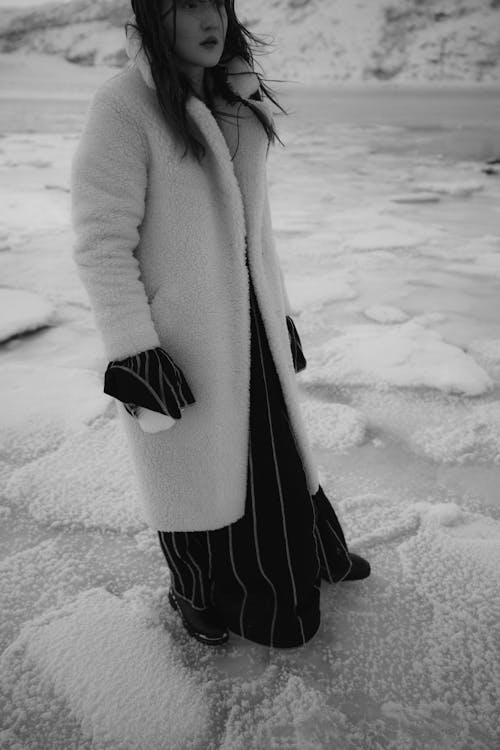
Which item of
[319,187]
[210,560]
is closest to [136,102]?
[210,560]

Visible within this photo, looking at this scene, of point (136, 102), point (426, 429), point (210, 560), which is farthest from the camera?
point (426, 429)

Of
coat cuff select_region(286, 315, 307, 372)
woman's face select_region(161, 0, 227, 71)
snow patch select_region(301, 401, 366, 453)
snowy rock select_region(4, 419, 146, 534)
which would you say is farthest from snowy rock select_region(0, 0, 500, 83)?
woman's face select_region(161, 0, 227, 71)

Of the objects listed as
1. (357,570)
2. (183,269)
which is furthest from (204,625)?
(183,269)

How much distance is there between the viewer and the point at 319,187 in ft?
18.7

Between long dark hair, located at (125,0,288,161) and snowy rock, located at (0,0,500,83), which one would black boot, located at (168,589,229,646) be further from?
snowy rock, located at (0,0,500,83)

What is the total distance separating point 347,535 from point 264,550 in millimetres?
422

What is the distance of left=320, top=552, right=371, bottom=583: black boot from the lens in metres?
1.29

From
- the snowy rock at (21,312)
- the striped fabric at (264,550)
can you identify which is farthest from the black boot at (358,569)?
the snowy rock at (21,312)

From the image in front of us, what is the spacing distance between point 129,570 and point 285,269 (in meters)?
2.34

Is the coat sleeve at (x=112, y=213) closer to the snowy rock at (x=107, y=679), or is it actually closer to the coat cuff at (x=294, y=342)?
the coat cuff at (x=294, y=342)

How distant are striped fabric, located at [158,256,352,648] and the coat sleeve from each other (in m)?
0.26

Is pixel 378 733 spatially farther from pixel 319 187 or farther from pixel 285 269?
pixel 319 187

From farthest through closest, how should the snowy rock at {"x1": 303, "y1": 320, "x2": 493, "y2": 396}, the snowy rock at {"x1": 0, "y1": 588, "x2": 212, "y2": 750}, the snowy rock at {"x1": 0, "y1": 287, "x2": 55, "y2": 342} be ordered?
the snowy rock at {"x1": 0, "y1": 287, "x2": 55, "y2": 342}
the snowy rock at {"x1": 303, "y1": 320, "x2": 493, "y2": 396}
the snowy rock at {"x1": 0, "y1": 588, "x2": 212, "y2": 750}

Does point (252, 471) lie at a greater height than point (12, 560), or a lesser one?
greater
